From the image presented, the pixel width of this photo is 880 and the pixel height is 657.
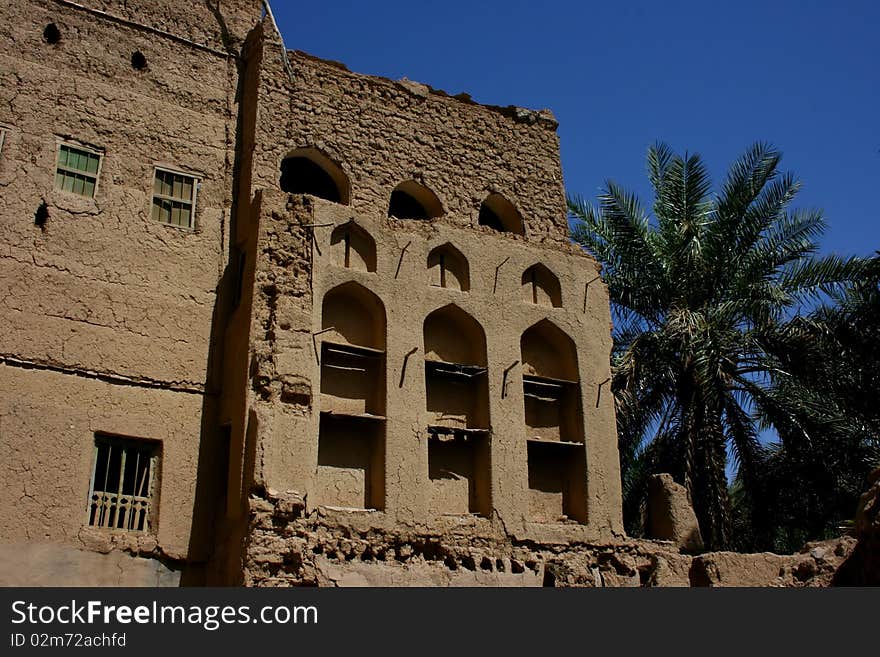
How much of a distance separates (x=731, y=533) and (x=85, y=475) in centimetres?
931

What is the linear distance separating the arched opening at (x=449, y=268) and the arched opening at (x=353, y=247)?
2.79 ft

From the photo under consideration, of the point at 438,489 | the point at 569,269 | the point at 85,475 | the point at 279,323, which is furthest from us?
the point at 569,269

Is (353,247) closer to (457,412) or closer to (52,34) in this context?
(457,412)

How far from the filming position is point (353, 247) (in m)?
13.7

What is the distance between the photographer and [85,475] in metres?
11.6

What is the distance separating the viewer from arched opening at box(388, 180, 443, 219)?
596 inches

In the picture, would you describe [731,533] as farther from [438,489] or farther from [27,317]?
[27,317]

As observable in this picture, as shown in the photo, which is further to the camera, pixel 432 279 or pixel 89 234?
pixel 432 279

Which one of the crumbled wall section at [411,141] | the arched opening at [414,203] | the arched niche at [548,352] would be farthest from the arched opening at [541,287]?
the arched opening at [414,203]

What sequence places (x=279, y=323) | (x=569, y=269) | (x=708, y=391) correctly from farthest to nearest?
(x=708, y=391), (x=569, y=269), (x=279, y=323)

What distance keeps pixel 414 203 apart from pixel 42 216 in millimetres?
5185

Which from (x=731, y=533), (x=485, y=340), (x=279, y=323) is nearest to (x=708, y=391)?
(x=731, y=533)

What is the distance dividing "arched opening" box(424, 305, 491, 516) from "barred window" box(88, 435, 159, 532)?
3.36m
